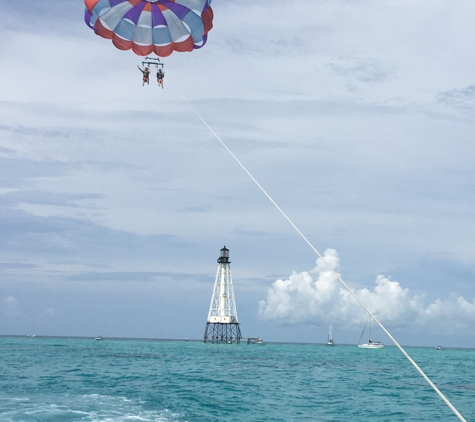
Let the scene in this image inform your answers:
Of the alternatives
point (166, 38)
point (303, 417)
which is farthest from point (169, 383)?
point (166, 38)

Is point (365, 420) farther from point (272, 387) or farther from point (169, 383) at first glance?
point (169, 383)

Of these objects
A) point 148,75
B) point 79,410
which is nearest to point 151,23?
point 148,75

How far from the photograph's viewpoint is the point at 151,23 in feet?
77.6

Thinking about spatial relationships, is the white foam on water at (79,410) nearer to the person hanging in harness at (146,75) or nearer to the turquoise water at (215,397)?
the turquoise water at (215,397)

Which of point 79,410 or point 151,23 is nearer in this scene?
point 79,410

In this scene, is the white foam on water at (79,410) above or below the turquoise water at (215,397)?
below

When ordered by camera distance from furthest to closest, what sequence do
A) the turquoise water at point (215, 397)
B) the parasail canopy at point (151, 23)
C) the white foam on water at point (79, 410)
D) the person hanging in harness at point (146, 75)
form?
the person hanging in harness at point (146, 75)
the parasail canopy at point (151, 23)
the turquoise water at point (215, 397)
the white foam on water at point (79, 410)

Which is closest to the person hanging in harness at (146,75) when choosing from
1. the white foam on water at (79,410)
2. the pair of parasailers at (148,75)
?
the pair of parasailers at (148,75)

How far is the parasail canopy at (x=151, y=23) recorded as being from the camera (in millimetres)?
22406

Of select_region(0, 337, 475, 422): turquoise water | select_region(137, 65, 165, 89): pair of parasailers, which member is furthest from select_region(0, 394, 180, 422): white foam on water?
select_region(137, 65, 165, 89): pair of parasailers

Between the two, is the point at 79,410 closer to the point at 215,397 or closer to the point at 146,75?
the point at 215,397

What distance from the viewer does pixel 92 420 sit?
17.4 meters

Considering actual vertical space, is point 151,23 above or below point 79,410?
above

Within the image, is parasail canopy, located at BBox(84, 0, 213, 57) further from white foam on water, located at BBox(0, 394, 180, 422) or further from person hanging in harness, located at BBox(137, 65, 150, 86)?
white foam on water, located at BBox(0, 394, 180, 422)
